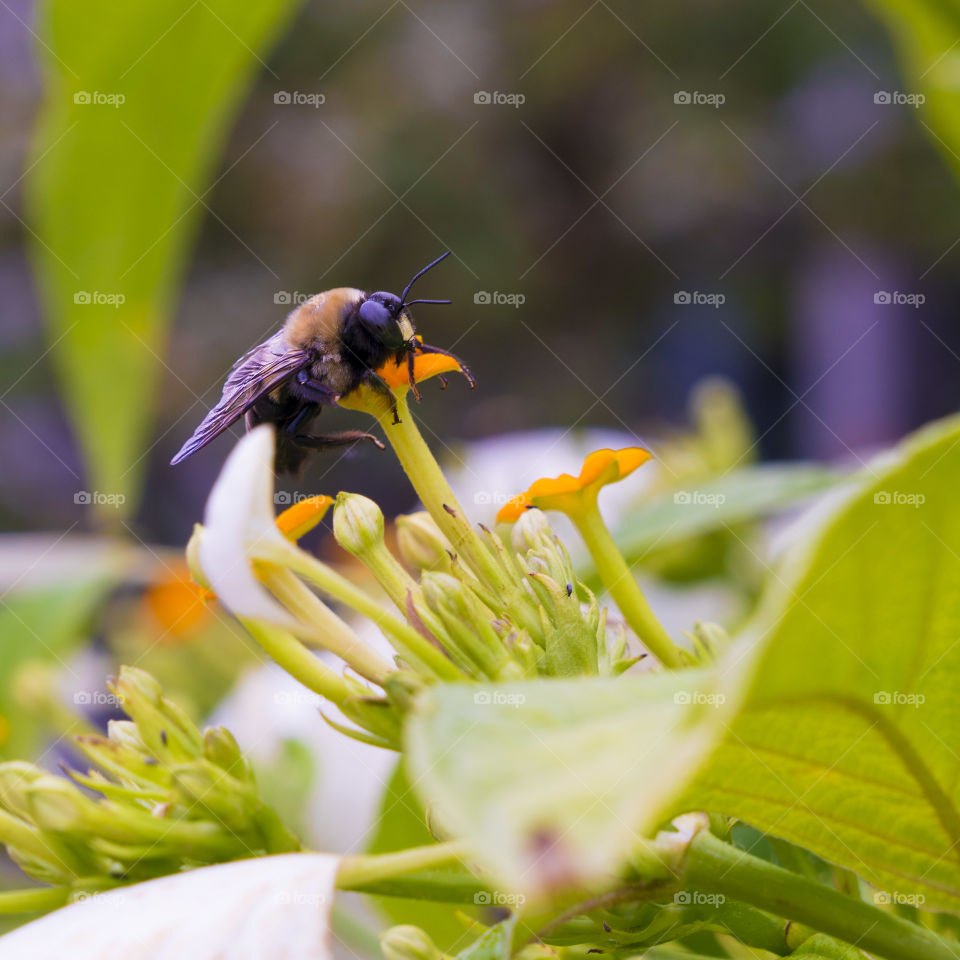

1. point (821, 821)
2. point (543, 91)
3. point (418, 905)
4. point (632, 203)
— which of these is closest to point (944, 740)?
point (821, 821)

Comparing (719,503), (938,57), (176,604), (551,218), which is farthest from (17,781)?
(551,218)

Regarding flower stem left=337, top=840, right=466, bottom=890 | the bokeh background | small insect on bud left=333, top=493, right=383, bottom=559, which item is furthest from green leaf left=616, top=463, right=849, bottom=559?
the bokeh background

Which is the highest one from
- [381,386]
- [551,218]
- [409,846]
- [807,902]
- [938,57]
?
[551,218]

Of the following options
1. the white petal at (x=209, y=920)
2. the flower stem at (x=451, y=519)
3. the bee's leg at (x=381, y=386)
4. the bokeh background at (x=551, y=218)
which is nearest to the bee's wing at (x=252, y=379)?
the bee's leg at (x=381, y=386)

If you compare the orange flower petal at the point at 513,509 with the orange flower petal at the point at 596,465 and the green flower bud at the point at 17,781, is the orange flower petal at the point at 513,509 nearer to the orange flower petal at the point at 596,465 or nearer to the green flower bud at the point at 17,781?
the orange flower petal at the point at 596,465

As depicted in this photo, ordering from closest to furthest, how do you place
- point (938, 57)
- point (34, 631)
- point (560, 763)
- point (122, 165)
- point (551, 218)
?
point (560, 763), point (938, 57), point (122, 165), point (34, 631), point (551, 218)

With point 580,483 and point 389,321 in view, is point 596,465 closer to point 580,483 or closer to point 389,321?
point 580,483
